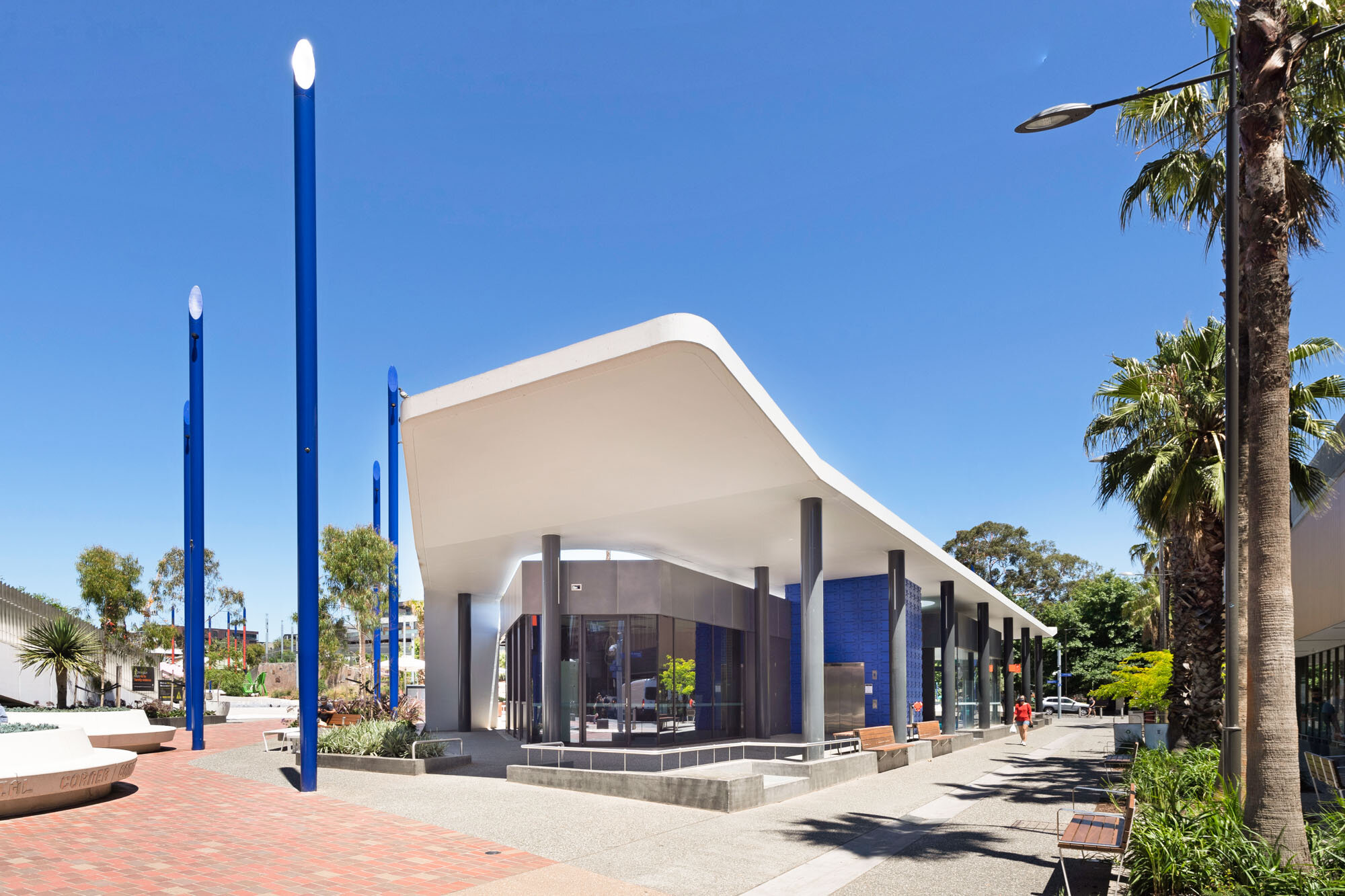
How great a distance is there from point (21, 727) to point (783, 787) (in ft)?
35.5

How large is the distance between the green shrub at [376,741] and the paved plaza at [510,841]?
1.40 metres

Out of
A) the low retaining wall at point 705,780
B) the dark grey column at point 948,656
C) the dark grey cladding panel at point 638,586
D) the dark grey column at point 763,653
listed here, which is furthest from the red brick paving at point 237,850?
the dark grey column at point 948,656

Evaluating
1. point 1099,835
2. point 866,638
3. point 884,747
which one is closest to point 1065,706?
point 866,638

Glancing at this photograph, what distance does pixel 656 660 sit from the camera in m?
22.9

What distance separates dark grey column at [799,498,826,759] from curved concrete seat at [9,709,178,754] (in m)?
13.8

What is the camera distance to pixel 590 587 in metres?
22.4

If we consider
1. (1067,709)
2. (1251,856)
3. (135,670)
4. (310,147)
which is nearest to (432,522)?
(310,147)

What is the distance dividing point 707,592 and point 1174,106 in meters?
16.2

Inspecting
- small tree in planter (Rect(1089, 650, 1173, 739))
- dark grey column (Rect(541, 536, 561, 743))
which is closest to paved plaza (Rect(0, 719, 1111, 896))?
dark grey column (Rect(541, 536, 561, 743))

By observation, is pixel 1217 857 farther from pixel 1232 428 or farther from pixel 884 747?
pixel 884 747

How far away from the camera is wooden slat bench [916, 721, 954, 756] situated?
23.1 m

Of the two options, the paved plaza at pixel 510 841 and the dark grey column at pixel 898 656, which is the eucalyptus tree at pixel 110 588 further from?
the dark grey column at pixel 898 656

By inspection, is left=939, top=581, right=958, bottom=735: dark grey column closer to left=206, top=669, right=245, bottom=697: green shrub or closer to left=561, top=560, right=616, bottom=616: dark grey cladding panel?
left=561, top=560, right=616, bottom=616: dark grey cladding panel

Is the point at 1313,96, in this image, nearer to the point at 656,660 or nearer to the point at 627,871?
the point at 627,871
